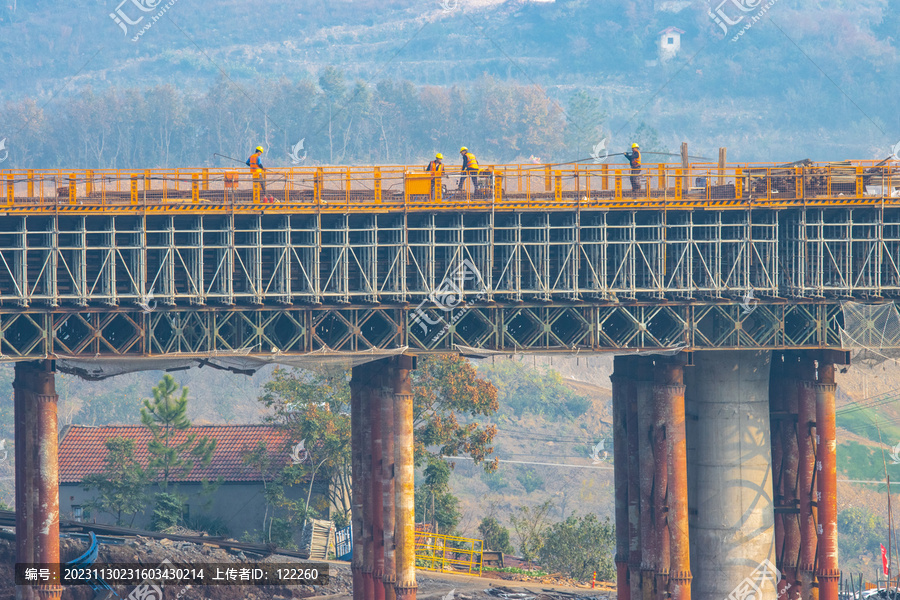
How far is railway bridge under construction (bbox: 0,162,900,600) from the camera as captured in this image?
36625 mm

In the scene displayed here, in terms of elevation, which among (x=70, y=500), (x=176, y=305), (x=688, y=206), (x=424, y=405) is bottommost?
(x=70, y=500)

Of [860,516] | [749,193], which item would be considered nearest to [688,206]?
[749,193]

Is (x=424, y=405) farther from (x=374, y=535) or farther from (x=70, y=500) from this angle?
(x=374, y=535)

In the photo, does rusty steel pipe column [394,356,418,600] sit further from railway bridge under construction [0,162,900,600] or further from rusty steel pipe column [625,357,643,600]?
rusty steel pipe column [625,357,643,600]

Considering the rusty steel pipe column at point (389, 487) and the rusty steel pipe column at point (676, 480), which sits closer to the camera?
the rusty steel pipe column at point (389, 487)

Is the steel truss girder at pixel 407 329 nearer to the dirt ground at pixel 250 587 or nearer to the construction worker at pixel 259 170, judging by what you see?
the construction worker at pixel 259 170

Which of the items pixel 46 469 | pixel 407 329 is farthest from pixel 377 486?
pixel 46 469

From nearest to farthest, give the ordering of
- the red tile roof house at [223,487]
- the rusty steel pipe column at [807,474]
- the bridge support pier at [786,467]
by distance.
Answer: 1. the rusty steel pipe column at [807,474]
2. the bridge support pier at [786,467]
3. the red tile roof house at [223,487]

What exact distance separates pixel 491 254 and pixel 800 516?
45.7ft

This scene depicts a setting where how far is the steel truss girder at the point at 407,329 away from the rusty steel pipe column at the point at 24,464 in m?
1.04

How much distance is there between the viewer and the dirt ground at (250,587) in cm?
4412

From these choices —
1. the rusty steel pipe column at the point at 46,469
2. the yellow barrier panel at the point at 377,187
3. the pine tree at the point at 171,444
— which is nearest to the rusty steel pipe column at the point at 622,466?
the yellow barrier panel at the point at 377,187

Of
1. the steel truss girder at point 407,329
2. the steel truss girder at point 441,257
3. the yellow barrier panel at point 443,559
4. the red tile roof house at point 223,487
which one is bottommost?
the yellow barrier panel at point 443,559

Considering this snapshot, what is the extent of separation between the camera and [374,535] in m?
39.6
